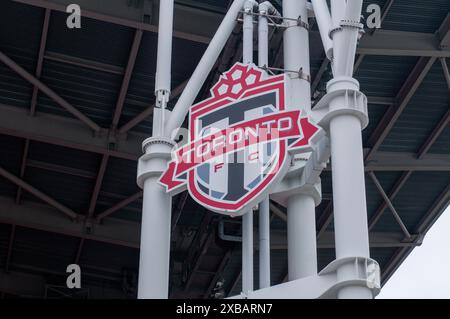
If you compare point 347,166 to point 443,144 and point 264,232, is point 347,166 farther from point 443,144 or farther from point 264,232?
point 443,144

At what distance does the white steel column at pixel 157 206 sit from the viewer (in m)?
12.6

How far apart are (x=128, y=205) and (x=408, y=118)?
7786 mm

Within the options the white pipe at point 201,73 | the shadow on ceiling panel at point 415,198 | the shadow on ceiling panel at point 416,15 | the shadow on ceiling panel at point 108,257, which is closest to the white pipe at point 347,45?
the white pipe at point 201,73

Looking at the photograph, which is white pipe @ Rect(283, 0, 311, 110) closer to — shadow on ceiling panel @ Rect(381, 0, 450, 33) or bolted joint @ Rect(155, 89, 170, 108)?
bolted joint @ Rect(155, 89, 170, 108)

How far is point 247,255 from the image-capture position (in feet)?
42.7

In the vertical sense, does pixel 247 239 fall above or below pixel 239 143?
below

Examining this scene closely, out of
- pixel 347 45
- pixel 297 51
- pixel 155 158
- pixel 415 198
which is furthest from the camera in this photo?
pixel 415 198

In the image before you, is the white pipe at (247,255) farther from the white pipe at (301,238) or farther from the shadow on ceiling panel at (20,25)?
the shadow on ceiling panel at (20,25)

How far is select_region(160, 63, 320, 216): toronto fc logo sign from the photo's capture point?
12.3 metres

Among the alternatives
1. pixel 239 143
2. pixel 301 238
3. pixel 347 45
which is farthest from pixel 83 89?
pixel 347 45

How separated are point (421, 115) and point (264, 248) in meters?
10.4
